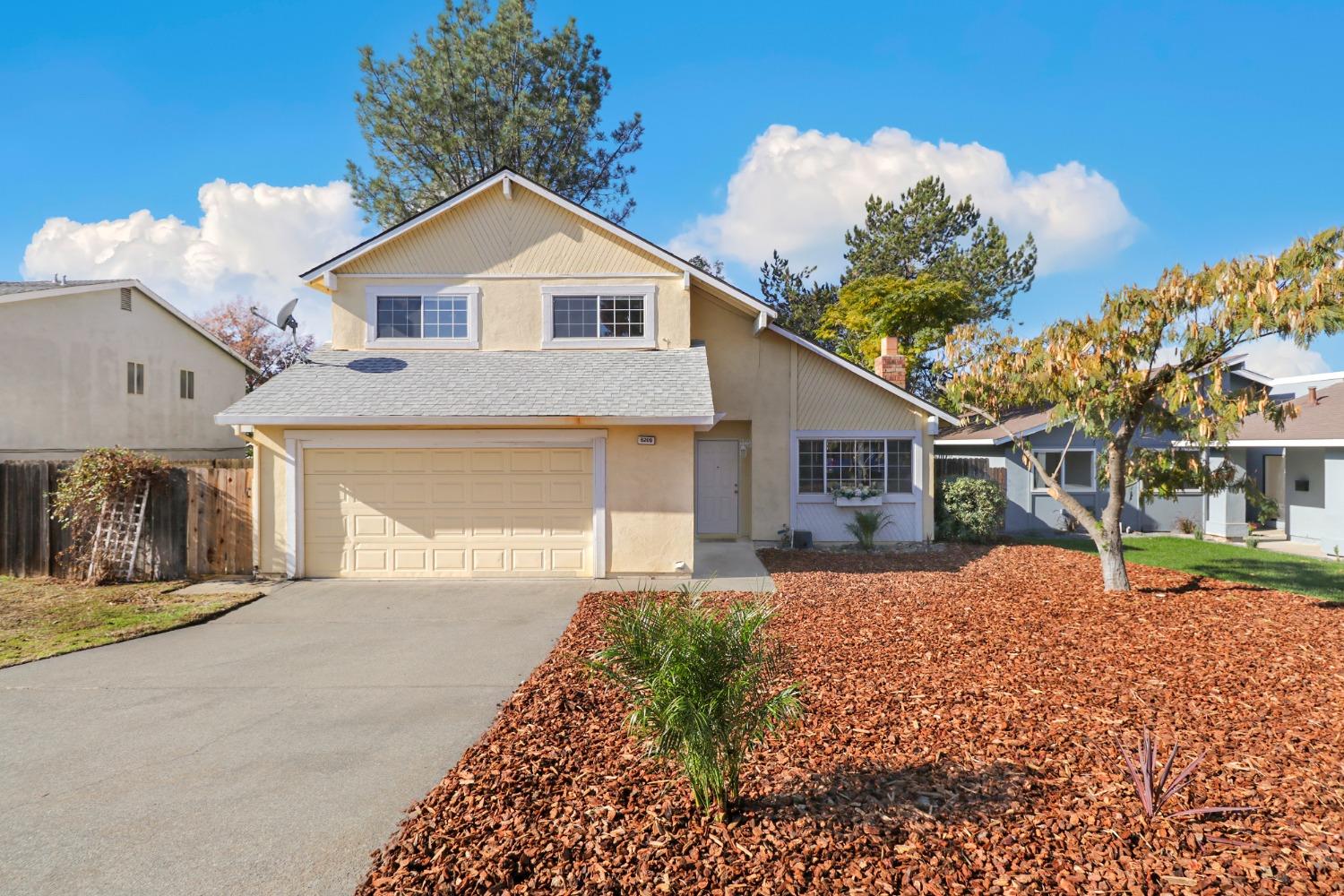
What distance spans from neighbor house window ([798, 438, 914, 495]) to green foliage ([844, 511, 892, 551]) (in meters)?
0.59

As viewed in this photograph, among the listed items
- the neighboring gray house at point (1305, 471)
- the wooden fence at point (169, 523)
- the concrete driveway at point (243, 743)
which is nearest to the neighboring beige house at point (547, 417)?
the wooden fence at point (169, 523)

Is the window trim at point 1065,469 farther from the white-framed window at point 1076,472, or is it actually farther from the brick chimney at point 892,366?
the brick chimney at point 892,366

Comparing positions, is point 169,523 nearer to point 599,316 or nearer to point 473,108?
point 599,316

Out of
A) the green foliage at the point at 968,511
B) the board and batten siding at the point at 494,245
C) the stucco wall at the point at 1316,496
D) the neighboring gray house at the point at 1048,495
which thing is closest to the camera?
the board and batten siding at the point at 494,245

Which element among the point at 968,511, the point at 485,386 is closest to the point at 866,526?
the point at 968,511

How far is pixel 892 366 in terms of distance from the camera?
15.1 metres

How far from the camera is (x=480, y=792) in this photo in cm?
402

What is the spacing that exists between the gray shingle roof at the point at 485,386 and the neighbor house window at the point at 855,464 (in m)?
3.47

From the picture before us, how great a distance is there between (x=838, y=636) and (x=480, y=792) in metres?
4.32

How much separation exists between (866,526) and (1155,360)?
6.23 metres

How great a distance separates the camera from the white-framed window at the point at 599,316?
41.6 feet

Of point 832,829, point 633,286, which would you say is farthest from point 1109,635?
point 633,286

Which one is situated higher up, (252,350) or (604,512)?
(252,350)

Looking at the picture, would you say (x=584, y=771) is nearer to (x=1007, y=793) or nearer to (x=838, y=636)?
(x=1007, y=793)
